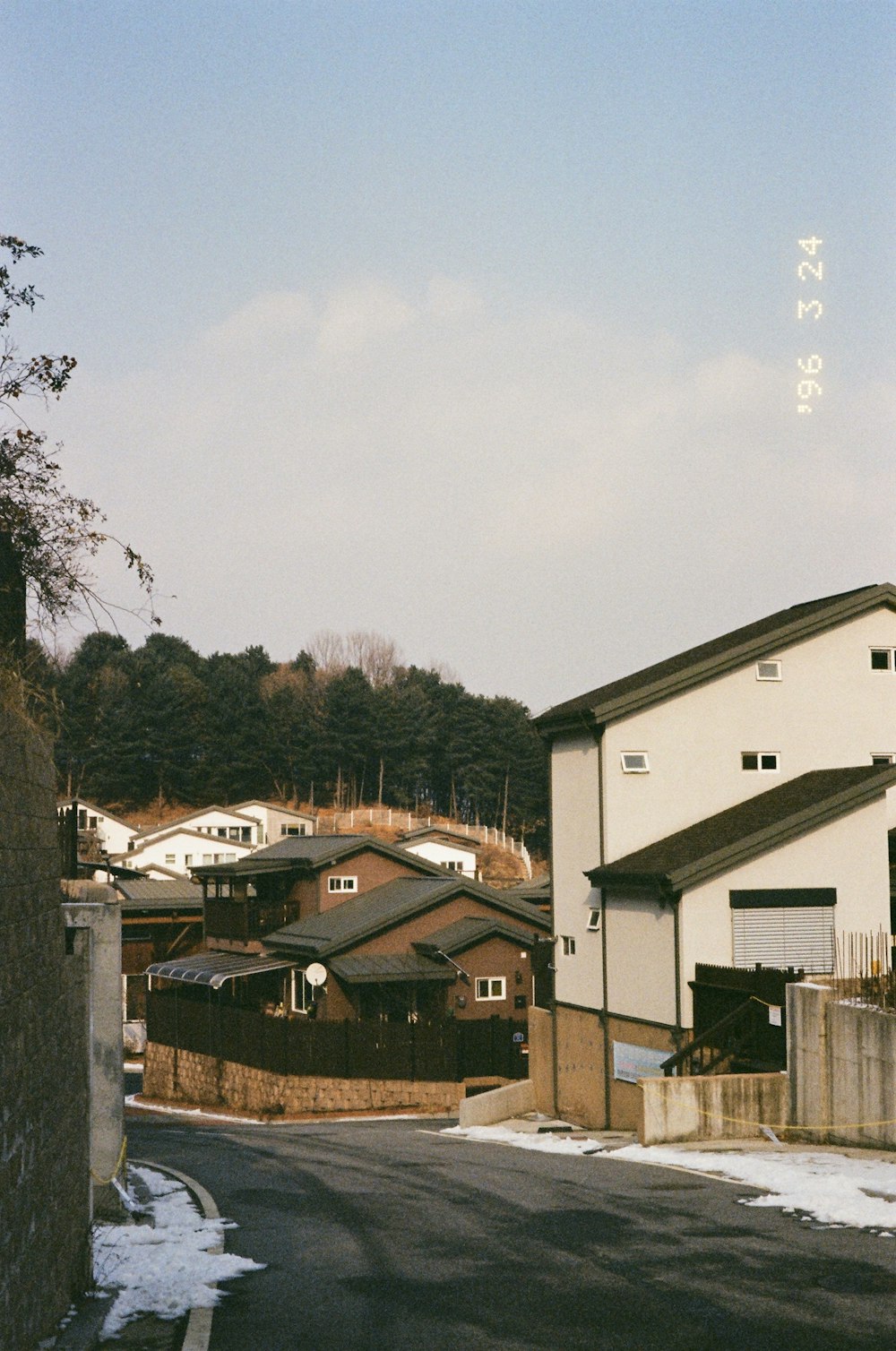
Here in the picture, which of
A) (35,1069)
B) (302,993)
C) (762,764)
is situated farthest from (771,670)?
(35,1069)

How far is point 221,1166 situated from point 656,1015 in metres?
10.9

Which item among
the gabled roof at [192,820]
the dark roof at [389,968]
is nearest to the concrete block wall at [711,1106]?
the dark roof at [389,968]

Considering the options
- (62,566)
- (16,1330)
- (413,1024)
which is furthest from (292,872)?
(16,1330)

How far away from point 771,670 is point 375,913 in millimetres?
18979

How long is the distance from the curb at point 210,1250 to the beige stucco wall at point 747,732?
48.5 ft

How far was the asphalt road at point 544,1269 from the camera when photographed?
10266 mm

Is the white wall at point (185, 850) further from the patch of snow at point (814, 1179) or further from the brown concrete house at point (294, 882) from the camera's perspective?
the patch of snow at point (814, 1179)

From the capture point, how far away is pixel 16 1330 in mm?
8125

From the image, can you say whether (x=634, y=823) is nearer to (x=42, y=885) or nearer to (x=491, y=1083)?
(x=491, y=1083)

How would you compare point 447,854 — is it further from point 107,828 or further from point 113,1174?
point 113,1174

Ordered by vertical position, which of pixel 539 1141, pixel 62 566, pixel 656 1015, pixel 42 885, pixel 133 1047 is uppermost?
pixel 62 566

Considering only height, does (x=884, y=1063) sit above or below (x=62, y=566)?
below

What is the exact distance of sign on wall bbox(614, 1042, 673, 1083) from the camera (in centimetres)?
2974

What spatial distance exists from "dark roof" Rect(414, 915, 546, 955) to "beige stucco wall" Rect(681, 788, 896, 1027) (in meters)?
17.3
